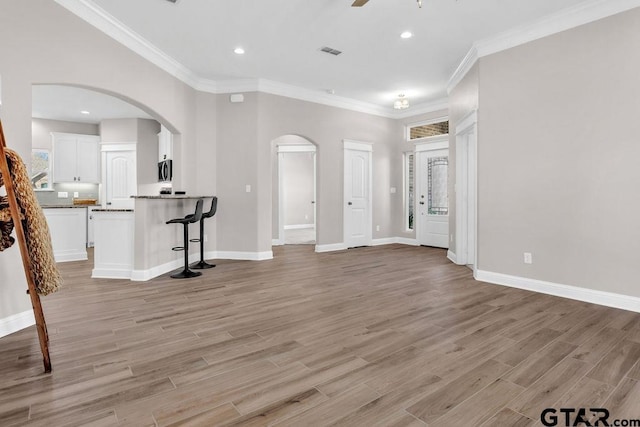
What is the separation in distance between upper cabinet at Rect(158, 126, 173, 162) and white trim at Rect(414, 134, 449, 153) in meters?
5.28

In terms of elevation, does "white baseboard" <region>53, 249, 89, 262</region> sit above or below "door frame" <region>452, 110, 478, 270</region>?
below

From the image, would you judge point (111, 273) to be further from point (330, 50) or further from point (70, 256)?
point (330, 50)

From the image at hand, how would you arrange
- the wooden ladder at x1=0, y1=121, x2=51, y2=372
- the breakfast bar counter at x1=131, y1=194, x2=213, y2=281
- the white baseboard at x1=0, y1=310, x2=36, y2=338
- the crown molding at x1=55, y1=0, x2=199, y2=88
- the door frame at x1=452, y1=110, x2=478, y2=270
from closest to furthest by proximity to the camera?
the wooden ladder at x1=0, y1=121, x2=51, y2=372
the white baseboard at x1=0, y1=310, x2=36, y2=338
the crown molding at x1=55, y1=0, x2=199, y2=88
the breakfast bar counter at x1=131, y1=194, x2=213, y2=281
the door frame at x1=452, y1=110, x2=478, y2=270

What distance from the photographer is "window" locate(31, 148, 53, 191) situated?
7745mm

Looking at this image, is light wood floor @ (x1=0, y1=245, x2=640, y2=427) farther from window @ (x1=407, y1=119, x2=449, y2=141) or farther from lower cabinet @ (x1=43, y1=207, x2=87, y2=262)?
window @ (x1=407, y1=119, x2=449, y2=141)

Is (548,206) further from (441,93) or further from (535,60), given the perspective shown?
(441,93)

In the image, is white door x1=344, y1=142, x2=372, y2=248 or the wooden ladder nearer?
the wooden ladder

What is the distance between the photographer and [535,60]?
12.9 feet

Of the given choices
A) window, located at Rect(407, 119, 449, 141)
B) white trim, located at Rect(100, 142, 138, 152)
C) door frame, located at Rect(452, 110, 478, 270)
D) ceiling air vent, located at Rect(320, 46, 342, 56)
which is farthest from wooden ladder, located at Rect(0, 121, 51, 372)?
window, located at Rect(407, 119, 449, 141)

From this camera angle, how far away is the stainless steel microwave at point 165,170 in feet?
22.4

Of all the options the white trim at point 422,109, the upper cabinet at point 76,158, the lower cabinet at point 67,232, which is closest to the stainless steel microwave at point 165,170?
the lower cabinet at point 67,232

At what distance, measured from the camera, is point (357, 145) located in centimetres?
734

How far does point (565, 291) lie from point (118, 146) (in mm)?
8962

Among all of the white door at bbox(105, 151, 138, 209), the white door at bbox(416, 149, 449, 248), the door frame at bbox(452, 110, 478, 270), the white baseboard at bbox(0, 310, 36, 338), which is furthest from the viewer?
the white door at bbox(105, 151, 138, 209)
